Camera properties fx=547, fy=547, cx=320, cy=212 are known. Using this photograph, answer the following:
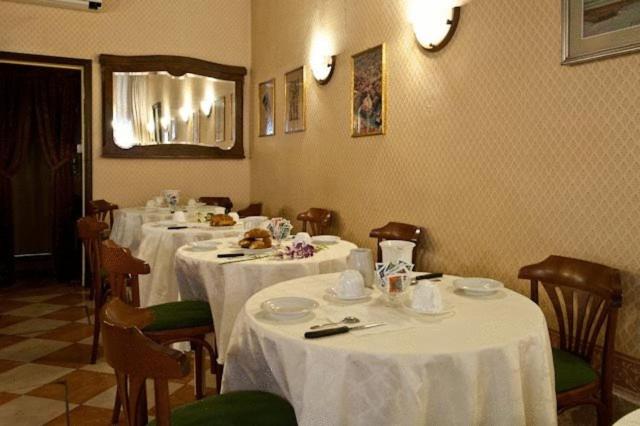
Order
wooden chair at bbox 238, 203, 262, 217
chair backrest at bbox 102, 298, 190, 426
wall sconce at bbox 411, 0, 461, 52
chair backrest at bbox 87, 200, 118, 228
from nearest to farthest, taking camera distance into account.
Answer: chair backrest at bbox 102, 298, 190, 426, wall sconce at bbox 411, 0, 461, 52, chair backrest at bbox 87, 200, 118, 228, wooden chair at bbox 238, 203, 262, 217

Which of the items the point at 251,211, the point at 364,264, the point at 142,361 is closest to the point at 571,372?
the point at 364,264

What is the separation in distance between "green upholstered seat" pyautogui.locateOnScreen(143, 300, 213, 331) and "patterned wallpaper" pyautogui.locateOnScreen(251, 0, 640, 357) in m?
1.56

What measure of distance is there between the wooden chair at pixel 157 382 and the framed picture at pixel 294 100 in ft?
12.7

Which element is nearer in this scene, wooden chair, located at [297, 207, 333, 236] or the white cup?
the white cup

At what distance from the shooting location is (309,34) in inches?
205

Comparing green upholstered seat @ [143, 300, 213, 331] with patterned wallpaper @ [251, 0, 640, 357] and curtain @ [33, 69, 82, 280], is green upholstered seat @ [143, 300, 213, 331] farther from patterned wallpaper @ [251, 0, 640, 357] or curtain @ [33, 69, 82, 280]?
curtain @ [33, 69, 82, 280]

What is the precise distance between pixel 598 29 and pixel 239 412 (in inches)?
87.9

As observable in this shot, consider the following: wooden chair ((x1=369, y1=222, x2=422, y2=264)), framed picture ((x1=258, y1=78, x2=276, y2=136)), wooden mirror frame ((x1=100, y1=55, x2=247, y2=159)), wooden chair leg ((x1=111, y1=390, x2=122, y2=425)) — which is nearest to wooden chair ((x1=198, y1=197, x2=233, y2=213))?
wooden mirror frame ((x1=100, y1=55, x2=247, y2=159))

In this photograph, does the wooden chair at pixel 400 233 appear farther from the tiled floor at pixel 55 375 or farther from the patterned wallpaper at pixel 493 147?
the tiled floor at pixel 55 375

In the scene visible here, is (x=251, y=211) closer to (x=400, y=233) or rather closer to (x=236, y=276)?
(x=400, y=233)

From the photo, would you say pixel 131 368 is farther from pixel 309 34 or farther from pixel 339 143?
pixel 309 34

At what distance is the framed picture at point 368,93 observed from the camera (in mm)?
4055

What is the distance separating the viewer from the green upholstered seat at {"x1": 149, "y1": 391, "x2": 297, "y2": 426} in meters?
1.66

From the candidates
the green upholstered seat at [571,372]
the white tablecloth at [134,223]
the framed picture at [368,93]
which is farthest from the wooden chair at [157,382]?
the white tablecloth at [134,223]
